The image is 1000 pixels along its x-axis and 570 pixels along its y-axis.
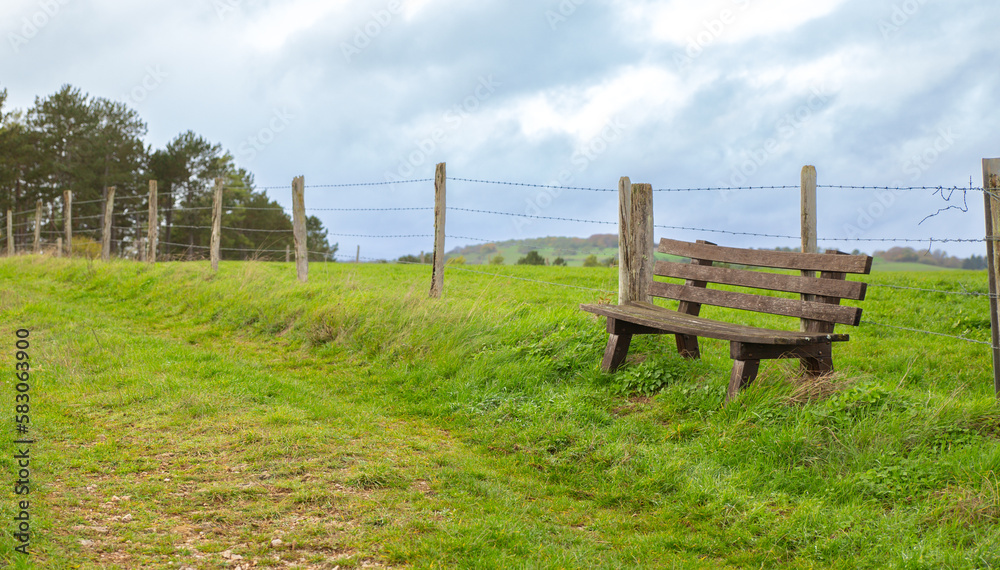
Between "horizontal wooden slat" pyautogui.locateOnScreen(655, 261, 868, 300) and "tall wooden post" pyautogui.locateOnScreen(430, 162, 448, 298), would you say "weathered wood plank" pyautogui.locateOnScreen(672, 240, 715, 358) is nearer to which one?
"horizontal wooden slat" pyautogui.locateOnScreen(655, 261, 868, 300)

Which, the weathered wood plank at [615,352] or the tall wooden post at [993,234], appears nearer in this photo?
the tall wooden post at [993,234]

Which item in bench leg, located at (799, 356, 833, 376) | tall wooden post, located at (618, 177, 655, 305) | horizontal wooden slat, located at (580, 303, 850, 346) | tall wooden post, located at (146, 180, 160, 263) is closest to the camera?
horizontal wooden slat, located at (580, 303, 850, 346)

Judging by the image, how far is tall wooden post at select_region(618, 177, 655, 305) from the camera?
7.03 meters

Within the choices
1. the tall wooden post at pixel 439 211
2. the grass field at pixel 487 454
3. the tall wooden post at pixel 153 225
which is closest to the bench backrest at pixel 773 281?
the grass field at pixel 487 454

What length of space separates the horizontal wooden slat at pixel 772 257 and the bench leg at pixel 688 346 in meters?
0.78

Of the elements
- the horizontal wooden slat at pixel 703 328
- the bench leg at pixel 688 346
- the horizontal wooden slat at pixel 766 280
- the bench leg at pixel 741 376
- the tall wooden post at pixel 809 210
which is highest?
the tall wooden post at pixel 809 210

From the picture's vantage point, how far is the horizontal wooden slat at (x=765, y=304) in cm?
504

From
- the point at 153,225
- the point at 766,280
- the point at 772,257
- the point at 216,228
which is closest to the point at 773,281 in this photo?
the point at 766,280

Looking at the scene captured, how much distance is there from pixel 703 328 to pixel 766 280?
0.94 metres

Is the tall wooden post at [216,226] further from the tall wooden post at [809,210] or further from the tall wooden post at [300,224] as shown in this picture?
the tall wooden post at [809,210]

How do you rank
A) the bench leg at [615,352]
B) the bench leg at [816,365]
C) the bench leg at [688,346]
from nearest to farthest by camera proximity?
1. the bench leg at [816,365]
2. the bench leg at [615,352]
3. the bench leg at [688,346]

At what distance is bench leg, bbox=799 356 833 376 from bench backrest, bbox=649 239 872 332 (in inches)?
9.6

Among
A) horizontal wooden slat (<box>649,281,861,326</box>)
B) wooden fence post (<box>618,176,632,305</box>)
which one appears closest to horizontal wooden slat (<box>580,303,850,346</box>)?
→ horizontal wooden slat (<box>649,281,861,326</box>)

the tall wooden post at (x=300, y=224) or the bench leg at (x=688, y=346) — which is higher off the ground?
the tall wooden post at (x=300, y=224)
